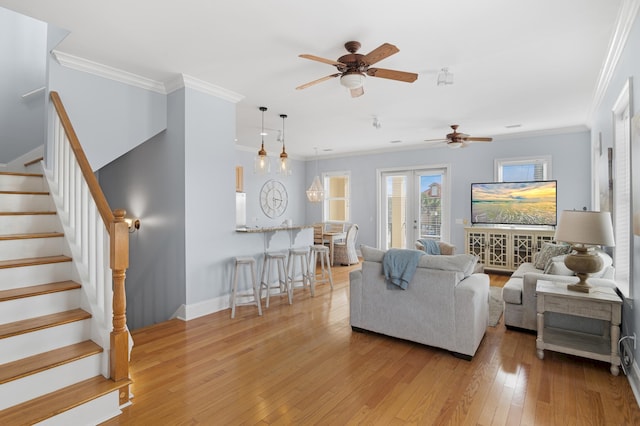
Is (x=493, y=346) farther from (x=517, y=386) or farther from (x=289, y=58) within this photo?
(x=289, y=58)

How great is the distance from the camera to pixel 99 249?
230cm

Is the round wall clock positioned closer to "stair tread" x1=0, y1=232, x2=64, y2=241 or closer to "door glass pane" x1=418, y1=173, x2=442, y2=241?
"door glass pane" x1=418, y1=173, x2=442, y2=241

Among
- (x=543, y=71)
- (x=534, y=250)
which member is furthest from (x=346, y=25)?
(x=534, y=250)

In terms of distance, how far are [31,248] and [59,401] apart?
1366mm

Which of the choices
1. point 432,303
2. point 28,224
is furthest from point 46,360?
point 432,303

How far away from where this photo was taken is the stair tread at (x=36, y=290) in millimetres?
2258

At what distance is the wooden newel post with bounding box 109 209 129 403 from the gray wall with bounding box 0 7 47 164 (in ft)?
10.2

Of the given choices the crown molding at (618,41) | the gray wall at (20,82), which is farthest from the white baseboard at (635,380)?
the gray wall at (20,82)

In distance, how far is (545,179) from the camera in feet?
20.5

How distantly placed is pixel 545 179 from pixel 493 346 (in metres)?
4.40

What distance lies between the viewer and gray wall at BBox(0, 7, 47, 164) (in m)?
4.02

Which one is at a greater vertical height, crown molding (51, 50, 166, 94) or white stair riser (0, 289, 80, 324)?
crown molding (51, 50, 166, 94)

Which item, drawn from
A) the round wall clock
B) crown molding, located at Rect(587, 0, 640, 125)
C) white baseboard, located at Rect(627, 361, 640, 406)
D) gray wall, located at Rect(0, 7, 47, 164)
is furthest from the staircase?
the round wall clock

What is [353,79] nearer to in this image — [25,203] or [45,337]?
[45,337]
